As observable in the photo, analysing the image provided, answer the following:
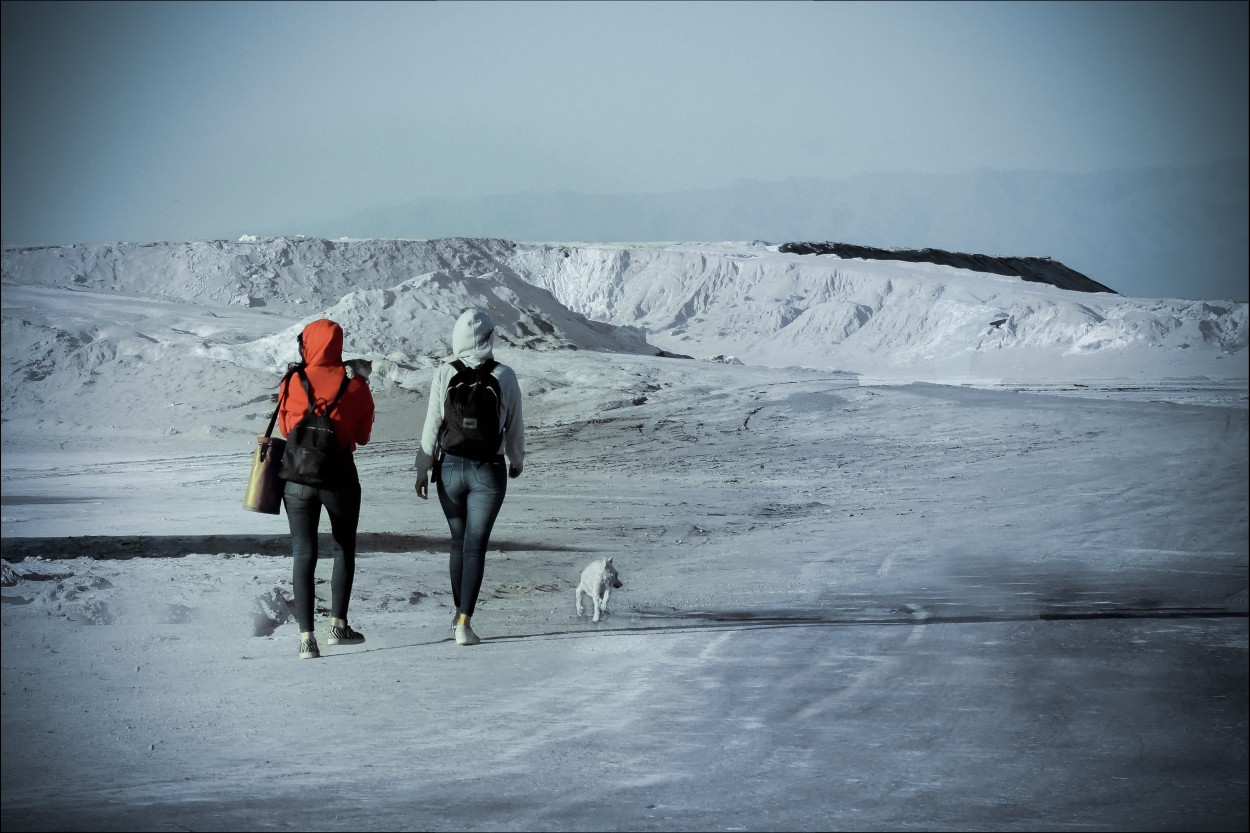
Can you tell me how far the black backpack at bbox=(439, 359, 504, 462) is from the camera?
6227 millimetres

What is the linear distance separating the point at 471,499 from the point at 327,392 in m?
0.79

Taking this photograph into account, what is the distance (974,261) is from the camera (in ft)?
213

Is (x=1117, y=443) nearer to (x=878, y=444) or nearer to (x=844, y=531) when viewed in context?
(x=878, y=444)

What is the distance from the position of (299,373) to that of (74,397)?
2034 centimetres

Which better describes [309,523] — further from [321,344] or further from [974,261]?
[974,261]

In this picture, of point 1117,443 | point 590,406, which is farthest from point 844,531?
point 590,406

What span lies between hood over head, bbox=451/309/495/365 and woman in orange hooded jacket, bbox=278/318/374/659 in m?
0.49

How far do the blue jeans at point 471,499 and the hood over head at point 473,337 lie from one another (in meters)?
0.46

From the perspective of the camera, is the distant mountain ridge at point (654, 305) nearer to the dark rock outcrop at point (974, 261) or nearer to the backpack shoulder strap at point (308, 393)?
the dark rock outcrop at point (974, 261)

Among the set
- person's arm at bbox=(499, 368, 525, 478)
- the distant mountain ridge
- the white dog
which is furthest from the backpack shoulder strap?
the distant mountain ridge

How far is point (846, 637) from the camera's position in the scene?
6.82 m

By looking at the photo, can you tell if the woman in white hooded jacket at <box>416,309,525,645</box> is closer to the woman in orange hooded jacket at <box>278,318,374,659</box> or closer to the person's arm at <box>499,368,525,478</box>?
the person's arm at <box>499,368,525,478</box>

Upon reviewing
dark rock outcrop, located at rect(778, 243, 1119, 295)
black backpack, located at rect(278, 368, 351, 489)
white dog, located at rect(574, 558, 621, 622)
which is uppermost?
dark rock outcrop, located at rect(778, 243, 1119, 295)

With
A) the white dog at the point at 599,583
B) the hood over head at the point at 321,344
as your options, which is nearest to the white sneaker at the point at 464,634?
the white dog at the point at 599,583
